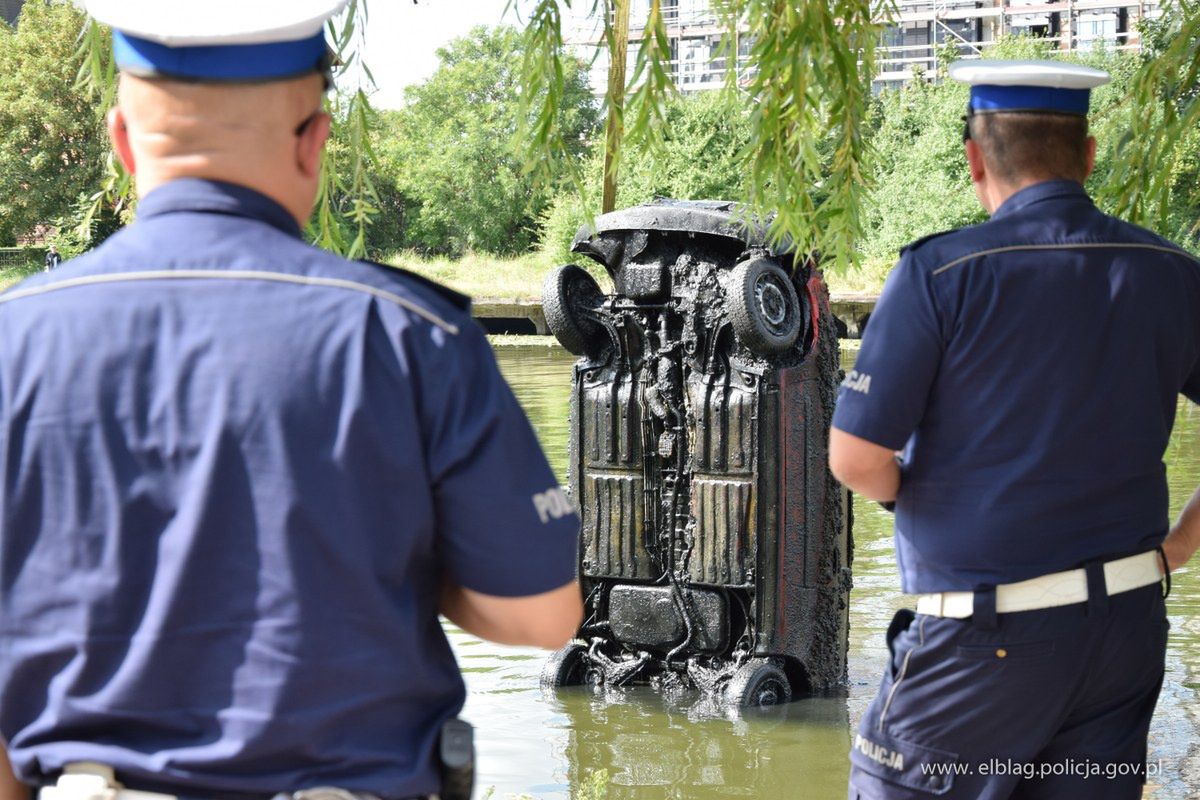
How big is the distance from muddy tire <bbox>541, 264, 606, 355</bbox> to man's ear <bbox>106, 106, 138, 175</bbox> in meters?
4.71

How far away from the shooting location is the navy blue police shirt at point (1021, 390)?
118 inches

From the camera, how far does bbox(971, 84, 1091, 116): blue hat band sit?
309 centimetres

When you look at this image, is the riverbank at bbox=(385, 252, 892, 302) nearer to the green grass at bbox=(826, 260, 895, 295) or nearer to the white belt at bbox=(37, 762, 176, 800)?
the green grass at bbox=(826, 260, 895, 295)

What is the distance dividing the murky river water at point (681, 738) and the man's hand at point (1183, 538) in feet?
7.74

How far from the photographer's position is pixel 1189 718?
21.7 feet

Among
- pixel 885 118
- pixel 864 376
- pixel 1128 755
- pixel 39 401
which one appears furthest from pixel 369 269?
pixel 885 118

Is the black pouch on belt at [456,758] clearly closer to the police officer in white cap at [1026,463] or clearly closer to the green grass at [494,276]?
the police officer in white cap at [1026,463]

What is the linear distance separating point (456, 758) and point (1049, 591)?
147 cm

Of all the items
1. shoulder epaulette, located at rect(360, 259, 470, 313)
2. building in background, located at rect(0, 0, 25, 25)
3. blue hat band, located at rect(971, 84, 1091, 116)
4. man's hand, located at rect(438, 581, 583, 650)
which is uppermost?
building in background, located at rect(0, 0, 25, 25)

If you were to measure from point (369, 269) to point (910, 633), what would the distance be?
160 centimetres

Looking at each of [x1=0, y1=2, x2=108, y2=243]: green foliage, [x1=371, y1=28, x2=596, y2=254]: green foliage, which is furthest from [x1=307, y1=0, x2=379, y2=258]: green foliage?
[x1=371, y1=28, x2=596, y2=254]: green foliage

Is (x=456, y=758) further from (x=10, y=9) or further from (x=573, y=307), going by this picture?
(x=10, y=9)

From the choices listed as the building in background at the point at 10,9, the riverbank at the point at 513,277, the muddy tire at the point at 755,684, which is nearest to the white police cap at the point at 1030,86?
the muddy tire at the point at 755,684

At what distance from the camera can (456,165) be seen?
204ft
